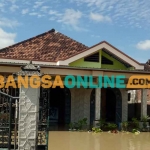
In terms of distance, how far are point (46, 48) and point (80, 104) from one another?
4354mm

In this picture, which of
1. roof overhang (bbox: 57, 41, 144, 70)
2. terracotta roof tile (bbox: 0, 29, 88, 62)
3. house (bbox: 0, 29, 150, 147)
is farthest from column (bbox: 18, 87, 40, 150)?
terracotta roof tile (bbox: 0, 29, 88, 62)

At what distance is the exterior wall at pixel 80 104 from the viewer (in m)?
15.8

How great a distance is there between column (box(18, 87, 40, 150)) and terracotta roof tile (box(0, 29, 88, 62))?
30.1 ft

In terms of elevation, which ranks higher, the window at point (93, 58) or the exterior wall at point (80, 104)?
the window at point (93, 58)

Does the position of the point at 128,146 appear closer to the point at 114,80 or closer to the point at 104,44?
the point at 114,80

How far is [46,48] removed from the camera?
56.1 ft

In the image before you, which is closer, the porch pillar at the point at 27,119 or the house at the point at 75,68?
the porch pillar at the point at 27,119

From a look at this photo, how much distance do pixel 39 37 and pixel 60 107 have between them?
5.51m

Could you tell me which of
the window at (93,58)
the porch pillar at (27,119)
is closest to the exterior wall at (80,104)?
the window at (93,58)

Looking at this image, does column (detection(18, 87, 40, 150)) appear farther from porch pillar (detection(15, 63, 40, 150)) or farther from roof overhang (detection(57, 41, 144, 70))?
roof overhang (detection(57, 41, 144, 70))

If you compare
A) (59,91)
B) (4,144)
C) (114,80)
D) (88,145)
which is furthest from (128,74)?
(4,144)

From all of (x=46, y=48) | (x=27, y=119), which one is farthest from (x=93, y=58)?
(x=27, y=119)

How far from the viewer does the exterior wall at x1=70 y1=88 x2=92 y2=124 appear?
15.8 m

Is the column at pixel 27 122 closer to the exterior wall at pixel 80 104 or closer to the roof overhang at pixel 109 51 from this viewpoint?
the roof overhang at pixel 109 51
